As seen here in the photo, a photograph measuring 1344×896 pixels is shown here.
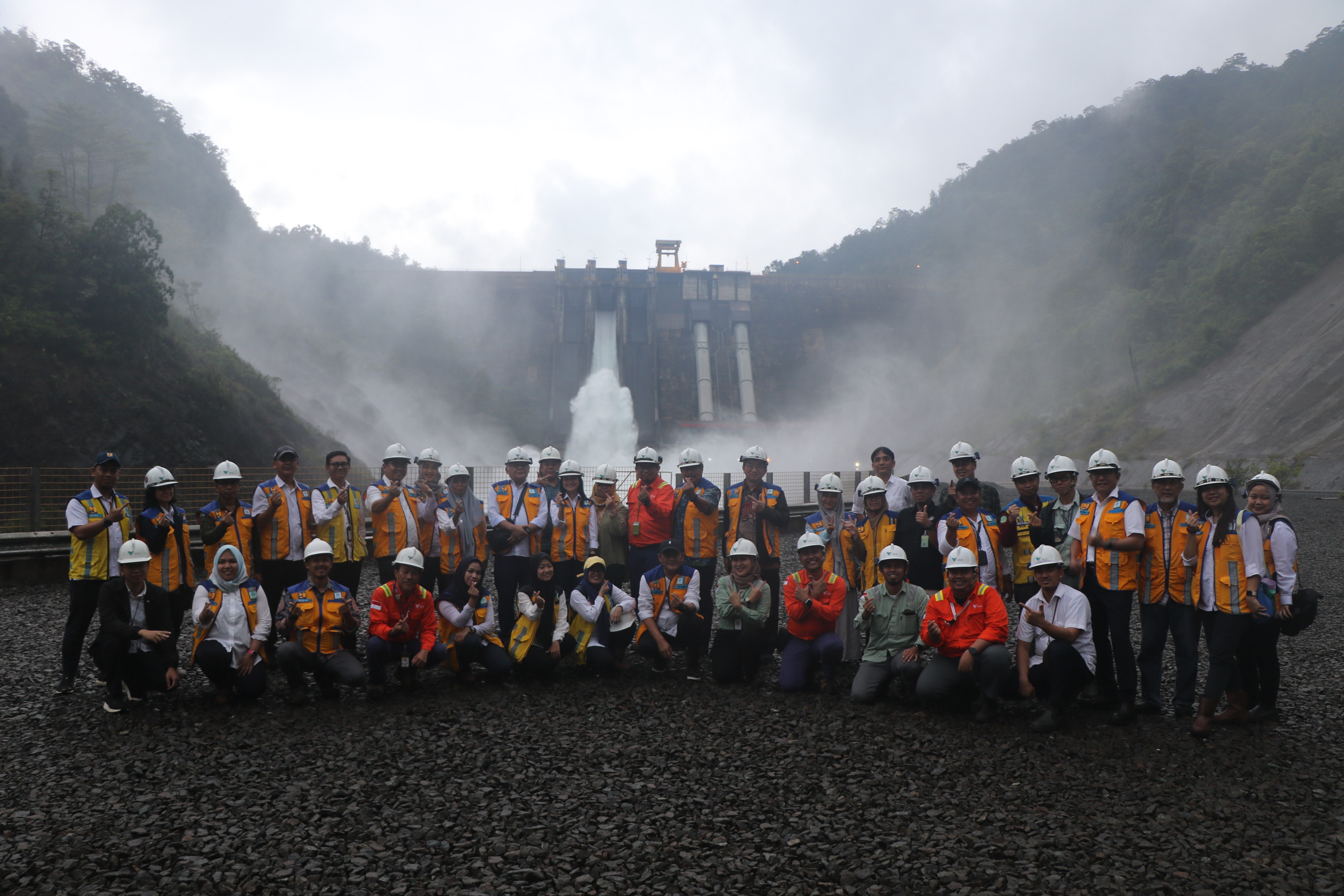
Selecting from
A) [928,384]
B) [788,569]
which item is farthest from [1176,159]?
[788,569]

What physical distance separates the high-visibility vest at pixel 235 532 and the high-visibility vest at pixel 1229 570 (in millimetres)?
7380

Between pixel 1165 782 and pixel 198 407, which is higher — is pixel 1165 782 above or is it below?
below

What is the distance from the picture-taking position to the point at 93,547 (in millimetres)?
6391

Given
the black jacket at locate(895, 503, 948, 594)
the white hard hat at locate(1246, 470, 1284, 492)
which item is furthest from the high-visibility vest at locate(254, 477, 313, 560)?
the white hard hat at locate(1246, 470, 1284, 492)

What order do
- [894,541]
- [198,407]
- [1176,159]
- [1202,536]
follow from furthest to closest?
[1176,159] → [198,407] → [894,541] → [1202,536]

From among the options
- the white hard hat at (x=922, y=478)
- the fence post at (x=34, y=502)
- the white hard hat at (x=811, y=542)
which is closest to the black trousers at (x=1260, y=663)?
the white hard hat at (x=922, y=478)

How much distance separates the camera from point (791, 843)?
4.04 metres

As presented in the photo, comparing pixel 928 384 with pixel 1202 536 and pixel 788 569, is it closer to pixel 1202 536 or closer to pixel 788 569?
pixel 788 569

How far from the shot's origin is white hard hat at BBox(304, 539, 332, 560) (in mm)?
6359

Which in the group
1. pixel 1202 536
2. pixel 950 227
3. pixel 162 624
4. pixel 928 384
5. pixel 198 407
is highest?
pixel 950 227

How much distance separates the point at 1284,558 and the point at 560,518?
5735 millimetres

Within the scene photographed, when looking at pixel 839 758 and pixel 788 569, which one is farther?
pixel 788 569

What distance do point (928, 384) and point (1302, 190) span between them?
21.4 meters

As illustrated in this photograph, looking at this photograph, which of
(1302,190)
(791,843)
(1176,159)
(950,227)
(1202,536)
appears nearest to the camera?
(791,843)
